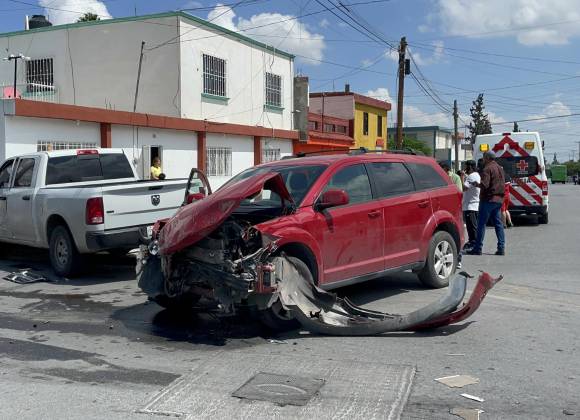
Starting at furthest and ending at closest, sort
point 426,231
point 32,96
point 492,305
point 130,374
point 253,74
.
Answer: point 253,74
point 32,96
point 426,231
point 492,305
point 130,374

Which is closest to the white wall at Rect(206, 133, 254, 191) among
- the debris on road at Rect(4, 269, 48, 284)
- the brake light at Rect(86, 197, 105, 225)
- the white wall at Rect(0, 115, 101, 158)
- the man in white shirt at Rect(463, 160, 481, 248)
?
the white wall at Rect(0, 115, 101, 158)

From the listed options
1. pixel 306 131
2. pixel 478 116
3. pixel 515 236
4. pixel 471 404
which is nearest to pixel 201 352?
pixel 471 404

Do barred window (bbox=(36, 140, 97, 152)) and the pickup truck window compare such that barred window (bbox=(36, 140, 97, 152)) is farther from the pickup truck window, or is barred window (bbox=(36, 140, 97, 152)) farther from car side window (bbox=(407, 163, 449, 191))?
car side window (bbox=(407, 163, 449, 191))

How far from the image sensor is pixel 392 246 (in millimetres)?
7535

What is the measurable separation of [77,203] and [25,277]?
5.16 feet

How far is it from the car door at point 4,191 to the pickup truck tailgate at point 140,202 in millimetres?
2657

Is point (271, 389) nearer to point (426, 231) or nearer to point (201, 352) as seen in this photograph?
point (201, 352)

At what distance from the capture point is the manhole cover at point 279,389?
4508 millimetres

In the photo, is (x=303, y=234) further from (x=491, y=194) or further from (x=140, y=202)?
(x=491, y=194)

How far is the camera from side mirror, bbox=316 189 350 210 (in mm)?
6473

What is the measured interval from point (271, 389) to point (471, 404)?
1458 millimetres

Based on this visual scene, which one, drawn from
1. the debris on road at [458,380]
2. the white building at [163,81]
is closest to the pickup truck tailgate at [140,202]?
the debris on road at [458,380]

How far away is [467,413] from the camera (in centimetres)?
420

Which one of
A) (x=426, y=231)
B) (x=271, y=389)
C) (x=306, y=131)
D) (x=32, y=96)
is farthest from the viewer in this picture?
(x=306, y=131)
